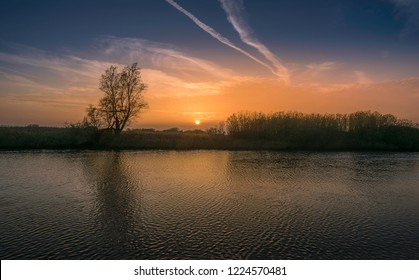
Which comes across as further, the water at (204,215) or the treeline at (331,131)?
the treeline at (331,131)

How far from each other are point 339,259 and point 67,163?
22.0 meters

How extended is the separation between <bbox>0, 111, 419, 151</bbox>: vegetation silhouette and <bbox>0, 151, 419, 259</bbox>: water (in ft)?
58.9

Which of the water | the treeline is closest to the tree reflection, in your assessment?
the water

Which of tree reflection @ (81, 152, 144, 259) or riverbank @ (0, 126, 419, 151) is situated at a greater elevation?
riverbank @ (0, 126, 419, 151)

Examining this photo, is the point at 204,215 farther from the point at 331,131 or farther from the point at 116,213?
the point at 331,131

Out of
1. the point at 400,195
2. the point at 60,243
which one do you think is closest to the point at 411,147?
the point at 400,195

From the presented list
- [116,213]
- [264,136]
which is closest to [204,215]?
[116,213]

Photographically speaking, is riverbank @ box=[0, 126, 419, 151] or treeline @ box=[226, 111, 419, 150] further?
treeline @ box=[226, 111, 419, 150]

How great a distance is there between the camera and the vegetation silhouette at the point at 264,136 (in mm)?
39500

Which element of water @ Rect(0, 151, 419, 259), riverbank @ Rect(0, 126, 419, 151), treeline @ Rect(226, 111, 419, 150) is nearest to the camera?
water @ Rect(0, 151, 419, 259)

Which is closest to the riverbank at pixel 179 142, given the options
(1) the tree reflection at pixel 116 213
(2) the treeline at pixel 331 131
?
(2) the treeline at pixel 331 131

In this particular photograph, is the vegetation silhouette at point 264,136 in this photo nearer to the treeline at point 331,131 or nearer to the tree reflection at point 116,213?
the treeline at point 331,131

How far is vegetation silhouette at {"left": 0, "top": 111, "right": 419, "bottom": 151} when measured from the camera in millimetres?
39500

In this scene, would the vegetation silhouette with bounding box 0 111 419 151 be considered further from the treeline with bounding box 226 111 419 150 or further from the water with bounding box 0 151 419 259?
the water with bounding box 0 151 419 259
